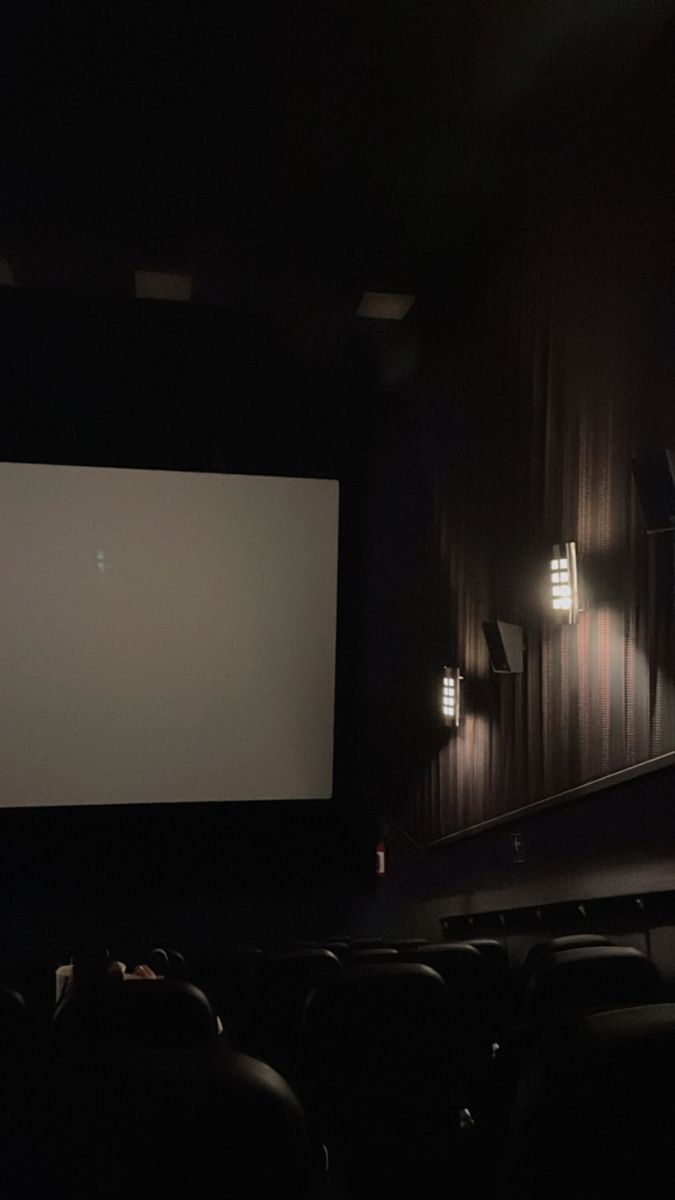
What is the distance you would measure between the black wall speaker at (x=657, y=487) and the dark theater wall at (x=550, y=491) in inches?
17.9

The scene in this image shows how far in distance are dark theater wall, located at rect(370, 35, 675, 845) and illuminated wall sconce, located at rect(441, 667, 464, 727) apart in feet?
0.30

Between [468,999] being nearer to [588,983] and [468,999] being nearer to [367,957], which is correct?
[588,983]

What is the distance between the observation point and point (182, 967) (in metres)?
5.50

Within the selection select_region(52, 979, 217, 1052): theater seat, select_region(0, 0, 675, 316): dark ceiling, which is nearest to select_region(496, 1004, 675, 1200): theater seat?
select_region(52, 979, 217, 1052): theater seat

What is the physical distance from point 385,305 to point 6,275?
9.77ft

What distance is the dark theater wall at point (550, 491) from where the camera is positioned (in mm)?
4707

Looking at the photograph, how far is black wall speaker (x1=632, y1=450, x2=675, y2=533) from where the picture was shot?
398 cm

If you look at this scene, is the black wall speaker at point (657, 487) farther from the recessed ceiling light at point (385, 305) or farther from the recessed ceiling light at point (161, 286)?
the recessed ceiling light at point (161, 286)

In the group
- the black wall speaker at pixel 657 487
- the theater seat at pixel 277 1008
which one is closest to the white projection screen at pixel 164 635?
the black wall speaker at pixel 657 487

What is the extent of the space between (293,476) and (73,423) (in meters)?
2.11

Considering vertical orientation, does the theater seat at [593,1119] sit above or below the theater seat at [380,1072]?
above

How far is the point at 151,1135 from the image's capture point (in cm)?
89

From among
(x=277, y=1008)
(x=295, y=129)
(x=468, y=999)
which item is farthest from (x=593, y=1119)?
(x=295, y=129)

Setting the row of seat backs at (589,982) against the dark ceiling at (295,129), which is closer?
the row of seat backs at (589,982)
